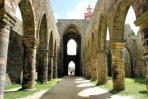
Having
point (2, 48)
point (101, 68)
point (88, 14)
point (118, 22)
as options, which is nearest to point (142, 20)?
point (118, 22)

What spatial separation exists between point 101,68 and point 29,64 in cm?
545

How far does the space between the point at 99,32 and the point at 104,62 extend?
2.38 m

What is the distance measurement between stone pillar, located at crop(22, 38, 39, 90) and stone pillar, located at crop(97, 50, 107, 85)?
511 cm

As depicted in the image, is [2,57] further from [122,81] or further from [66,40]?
[66,40]

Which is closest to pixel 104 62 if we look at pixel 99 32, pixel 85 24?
pixel 99 32

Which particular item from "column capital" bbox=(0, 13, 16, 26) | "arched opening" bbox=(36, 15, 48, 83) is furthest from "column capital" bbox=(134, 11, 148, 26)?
"arched opening" bbox=(36, 15, 48, 83)

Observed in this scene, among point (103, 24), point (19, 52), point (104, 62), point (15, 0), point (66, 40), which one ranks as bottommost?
point (104, 62)

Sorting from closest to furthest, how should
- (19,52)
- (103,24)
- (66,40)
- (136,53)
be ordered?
(103,24), (19,52), (136,53), (66,40)

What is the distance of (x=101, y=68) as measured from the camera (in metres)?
9.92

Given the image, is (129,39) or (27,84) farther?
(129,39)

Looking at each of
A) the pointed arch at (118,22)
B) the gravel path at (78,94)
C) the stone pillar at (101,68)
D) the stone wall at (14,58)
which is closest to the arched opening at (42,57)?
the stone wall at (14,58)

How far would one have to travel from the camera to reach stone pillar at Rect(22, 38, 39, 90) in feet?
21.6

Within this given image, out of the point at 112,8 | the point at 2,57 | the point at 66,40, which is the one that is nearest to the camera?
the point at 2,57

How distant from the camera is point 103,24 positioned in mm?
9961
